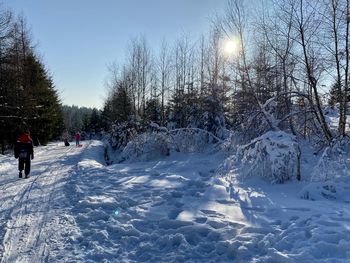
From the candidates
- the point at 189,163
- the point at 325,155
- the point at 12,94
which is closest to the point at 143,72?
the point at 12,94

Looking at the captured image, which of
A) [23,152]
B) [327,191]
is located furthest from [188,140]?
[327,191]

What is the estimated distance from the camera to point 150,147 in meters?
19.3

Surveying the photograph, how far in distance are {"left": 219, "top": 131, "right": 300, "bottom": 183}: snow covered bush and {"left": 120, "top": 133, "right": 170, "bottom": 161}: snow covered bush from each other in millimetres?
7809

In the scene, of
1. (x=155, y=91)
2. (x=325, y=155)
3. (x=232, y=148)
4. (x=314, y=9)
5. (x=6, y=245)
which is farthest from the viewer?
(x=155, y=91)

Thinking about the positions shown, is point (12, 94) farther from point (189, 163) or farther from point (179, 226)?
point (179, 226)

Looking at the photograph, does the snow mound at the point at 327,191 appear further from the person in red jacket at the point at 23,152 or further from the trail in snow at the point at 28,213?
the person in red jacket at the point at 23,152

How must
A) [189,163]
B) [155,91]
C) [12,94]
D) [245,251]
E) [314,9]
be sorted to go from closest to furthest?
[245,251] < [314,9] < [189,163] < [12,94] < [155,91]

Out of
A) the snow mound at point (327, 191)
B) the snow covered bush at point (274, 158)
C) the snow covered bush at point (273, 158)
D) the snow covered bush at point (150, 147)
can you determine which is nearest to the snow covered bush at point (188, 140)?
the snow covered bush at point (150, 147)

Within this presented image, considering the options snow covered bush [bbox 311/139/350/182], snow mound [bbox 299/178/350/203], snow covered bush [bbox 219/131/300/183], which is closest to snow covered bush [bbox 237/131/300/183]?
snow covered bush [bbox 219/131/300/183]

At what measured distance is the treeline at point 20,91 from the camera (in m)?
25.0

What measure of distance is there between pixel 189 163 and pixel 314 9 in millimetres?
7187

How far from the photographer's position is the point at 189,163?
15.3m

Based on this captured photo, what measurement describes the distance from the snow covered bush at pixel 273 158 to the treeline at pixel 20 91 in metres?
14.9

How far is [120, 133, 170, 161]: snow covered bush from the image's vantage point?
19156mm
